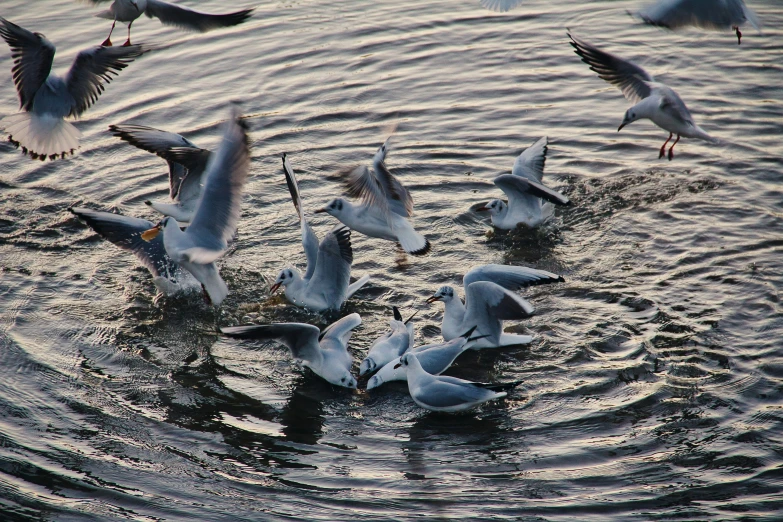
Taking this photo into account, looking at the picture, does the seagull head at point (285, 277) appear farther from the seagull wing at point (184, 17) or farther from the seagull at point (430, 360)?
the seagull wing at point (184, 17)

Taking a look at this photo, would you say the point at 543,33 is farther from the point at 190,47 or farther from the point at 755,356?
the point at 755,356

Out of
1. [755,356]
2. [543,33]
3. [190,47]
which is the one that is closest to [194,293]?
[755,356]

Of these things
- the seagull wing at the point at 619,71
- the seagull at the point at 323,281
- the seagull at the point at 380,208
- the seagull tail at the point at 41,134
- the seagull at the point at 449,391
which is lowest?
the seagull at the point at 449,391

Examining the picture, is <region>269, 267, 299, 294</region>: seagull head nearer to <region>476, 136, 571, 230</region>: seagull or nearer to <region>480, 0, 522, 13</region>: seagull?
<region>476, 136, 571, 230</region>: seagull

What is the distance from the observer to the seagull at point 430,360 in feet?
26.2

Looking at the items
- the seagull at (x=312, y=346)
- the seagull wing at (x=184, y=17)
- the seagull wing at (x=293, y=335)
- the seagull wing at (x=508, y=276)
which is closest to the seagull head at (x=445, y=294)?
the seagull wing at (x=508, y=276)

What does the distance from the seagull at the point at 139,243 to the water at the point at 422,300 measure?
27 cm

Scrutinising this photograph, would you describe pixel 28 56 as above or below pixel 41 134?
above

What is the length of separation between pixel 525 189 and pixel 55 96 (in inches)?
230

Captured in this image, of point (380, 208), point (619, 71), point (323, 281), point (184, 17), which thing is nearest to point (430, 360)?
point (323, 281)

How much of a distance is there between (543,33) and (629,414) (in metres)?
10.2

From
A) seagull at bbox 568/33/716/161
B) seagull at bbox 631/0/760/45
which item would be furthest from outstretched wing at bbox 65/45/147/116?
seagull at bbox 631/0/760/45

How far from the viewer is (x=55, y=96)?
10648mm

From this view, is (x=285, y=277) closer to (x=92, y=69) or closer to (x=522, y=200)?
(x=522, y=200)
